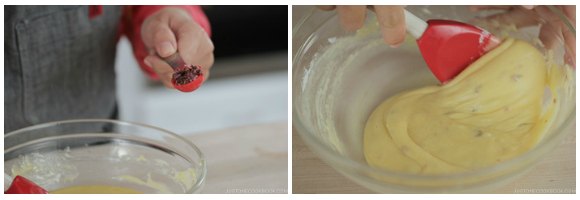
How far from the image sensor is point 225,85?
1514 millimetres

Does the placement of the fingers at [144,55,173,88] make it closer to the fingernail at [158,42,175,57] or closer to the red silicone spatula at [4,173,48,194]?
the fingernail at [158,42,175,57]

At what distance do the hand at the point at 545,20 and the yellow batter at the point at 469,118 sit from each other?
0.02 metres

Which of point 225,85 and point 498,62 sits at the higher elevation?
point 498,62

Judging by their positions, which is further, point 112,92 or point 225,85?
point 225,85

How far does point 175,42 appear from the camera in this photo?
64 cm

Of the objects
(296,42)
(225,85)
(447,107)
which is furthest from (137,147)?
(225,85)

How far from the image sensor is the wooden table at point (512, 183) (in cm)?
65

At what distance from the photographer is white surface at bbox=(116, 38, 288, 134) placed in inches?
56.5

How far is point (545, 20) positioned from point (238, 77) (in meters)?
0.89

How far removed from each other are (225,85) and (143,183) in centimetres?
86


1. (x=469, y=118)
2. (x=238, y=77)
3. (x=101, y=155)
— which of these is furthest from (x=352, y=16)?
(x=238, y=77)

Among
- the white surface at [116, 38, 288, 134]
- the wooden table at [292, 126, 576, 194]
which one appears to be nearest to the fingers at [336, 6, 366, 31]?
the wooden table at [292, 126, 576, 194]

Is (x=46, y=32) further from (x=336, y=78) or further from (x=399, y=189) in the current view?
(x=399, y=189)

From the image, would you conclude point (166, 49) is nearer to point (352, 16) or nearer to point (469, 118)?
point (352, 16)
